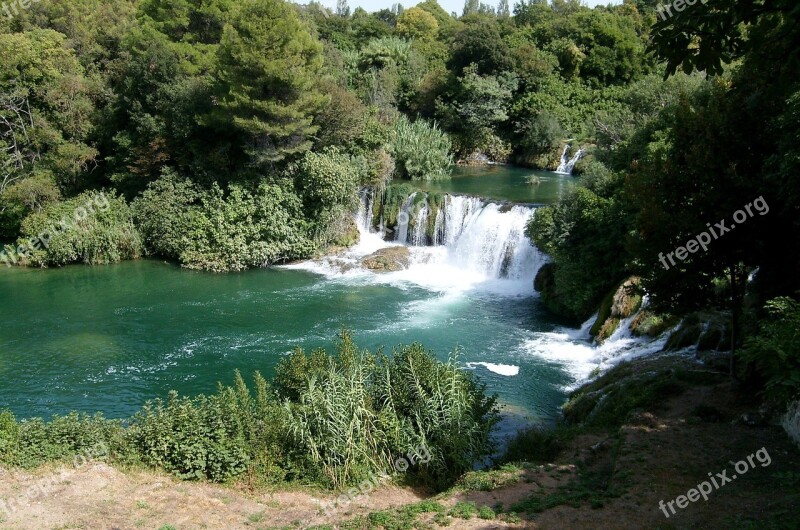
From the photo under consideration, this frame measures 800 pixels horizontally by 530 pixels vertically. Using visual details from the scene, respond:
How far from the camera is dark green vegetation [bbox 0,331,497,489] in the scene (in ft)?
32.9

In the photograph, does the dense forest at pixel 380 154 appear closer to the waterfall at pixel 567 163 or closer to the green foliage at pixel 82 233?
the green foliage at pixel 82 233

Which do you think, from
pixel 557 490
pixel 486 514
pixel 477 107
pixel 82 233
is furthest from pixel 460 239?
pixel 486 514

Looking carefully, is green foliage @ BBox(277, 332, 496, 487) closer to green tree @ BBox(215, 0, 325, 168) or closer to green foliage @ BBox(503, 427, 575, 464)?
green foliage @ BBox(503, 427, 575, 464)

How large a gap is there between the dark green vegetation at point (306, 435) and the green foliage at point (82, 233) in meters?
16.3

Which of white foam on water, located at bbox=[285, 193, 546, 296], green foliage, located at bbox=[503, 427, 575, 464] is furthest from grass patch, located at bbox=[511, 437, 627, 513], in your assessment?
white foam on water, located at bbox=[285, 193, 546, 296]

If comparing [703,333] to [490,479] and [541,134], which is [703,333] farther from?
[541,134]

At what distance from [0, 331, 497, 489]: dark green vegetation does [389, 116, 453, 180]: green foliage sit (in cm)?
2141

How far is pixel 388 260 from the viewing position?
25.0m

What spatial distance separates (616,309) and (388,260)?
33.9ft

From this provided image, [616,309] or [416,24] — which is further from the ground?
[416,24]

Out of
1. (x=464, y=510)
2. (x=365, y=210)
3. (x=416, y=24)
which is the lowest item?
(x=464, y=510)

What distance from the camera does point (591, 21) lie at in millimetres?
42469

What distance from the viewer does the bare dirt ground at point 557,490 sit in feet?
24.5

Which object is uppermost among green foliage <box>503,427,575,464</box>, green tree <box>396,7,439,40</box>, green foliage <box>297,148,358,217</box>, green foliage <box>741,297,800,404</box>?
green tree <box>396,7,439,40</box>
